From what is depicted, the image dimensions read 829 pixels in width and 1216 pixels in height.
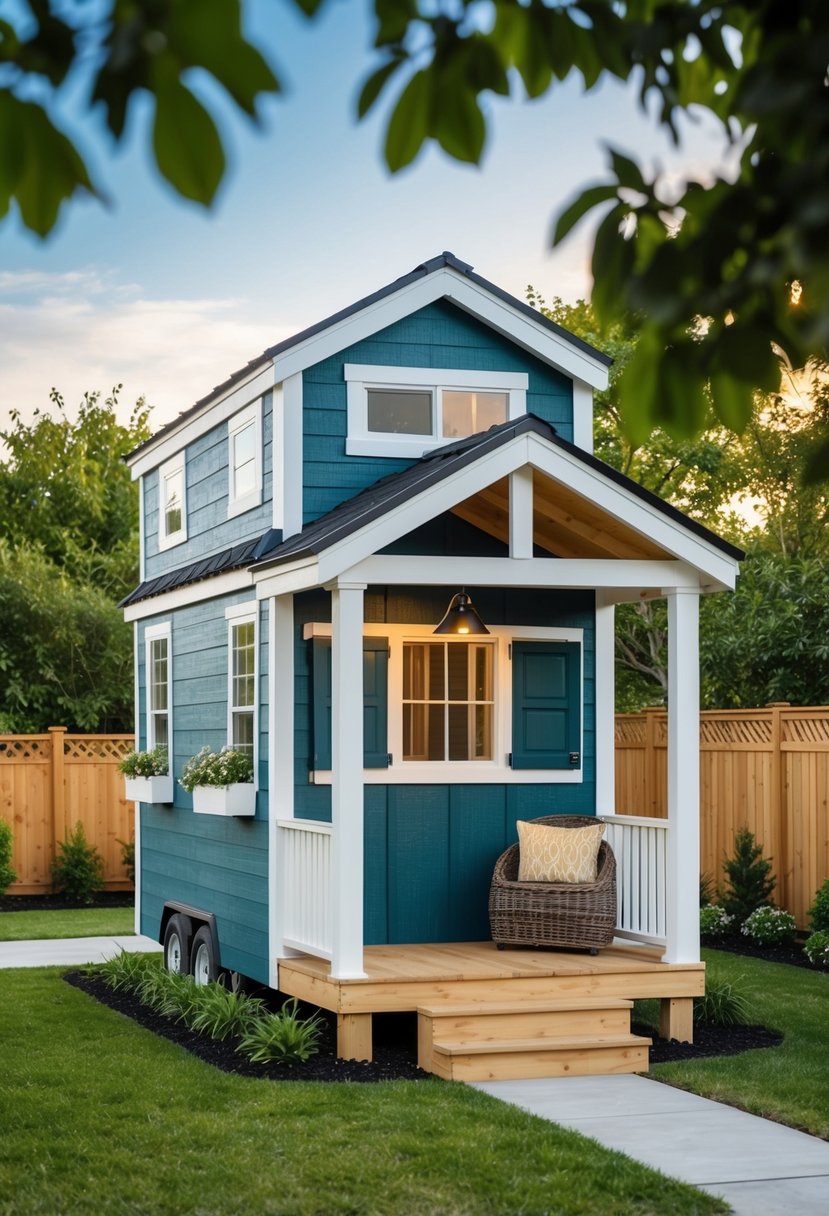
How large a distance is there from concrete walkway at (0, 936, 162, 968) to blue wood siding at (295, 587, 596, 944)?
3465 mm

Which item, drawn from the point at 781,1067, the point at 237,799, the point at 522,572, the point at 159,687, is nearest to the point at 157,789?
the point at 159,687

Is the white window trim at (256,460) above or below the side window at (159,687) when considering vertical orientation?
above

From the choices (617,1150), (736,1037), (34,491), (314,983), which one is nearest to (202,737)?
(314,983)

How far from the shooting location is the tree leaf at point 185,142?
1.83m

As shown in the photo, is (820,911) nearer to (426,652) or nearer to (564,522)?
(426,652)

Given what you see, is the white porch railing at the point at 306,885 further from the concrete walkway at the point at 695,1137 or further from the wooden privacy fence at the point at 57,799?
the wooden privacy fence at the point at 57,799

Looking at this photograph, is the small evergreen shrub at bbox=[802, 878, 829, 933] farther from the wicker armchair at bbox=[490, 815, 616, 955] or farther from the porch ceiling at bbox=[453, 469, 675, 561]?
the porch ceiling at bbox=[453, 469, 675, 561]

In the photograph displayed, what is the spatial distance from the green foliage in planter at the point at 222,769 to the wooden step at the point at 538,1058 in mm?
2464

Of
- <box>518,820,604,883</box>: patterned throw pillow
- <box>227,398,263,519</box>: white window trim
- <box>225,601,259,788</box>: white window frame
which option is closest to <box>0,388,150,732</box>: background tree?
<box>227,398,263,519</box>: white window trim

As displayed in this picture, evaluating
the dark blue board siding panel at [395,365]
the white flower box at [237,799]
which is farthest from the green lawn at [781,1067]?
the dark blue board siding panel at [395,365]

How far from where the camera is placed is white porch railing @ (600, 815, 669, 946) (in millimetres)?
9297

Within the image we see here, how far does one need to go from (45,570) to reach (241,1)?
2010 centimetres

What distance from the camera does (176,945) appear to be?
38.8ft

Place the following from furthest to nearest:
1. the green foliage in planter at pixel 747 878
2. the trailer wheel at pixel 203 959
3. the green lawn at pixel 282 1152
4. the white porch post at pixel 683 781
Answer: the green foliage in planter at pixel 747 878
the trailer wheel at pixel 203 959
the white porch post at pixel 683 781
the green lawn at pixel 282 1152
